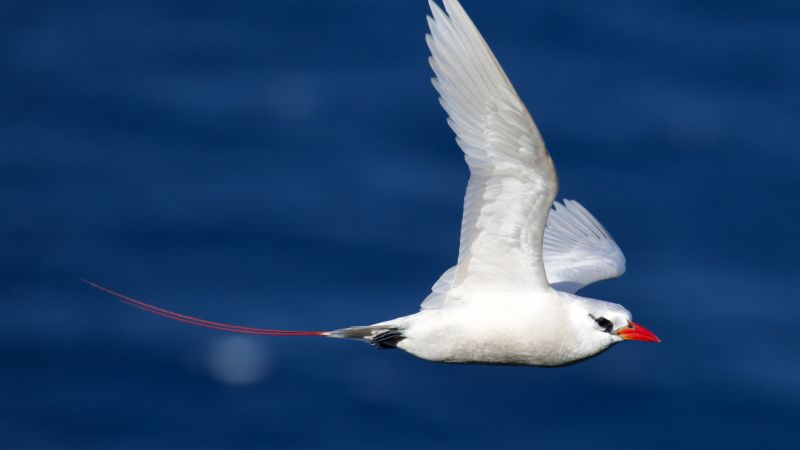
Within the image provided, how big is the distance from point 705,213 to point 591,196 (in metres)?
2.61

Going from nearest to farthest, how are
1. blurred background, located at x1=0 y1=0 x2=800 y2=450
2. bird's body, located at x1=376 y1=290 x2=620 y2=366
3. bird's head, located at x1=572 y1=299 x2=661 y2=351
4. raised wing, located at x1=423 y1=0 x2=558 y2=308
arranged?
raised wing, located at x1=423 y1=0 x2=558 y2=308 → bird's body, located at x1=376 y1=290 x2=620 y2=366 → bird's head, located at x1=572 y1=299 x2=661 y2=351 → blurred background, located at x1=0 y1=0 x2=800 y2=450

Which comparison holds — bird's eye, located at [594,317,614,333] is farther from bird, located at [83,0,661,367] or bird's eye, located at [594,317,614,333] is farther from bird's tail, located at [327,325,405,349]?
bird's tail, located at [327,325,405,349]

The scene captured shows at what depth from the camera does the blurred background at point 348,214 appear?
982 inches

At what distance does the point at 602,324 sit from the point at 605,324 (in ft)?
0.12

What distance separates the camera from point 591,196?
26.4 m

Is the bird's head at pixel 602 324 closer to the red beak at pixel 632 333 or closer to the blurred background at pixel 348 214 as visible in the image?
the red beak at pixel 632 333

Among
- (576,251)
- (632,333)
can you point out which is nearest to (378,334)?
(632,333)

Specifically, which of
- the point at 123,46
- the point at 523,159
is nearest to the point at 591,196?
the point at 123,46

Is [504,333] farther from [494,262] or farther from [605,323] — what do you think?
[605,323]

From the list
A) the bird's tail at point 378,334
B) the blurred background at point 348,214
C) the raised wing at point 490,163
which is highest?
the blurred background at point 348,214

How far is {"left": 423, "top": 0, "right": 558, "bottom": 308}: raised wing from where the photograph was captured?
1170 centimetres

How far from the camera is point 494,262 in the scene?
12.8m

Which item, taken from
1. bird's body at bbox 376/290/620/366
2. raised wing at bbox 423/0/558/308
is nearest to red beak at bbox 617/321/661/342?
bird's body at bbox 376/290/620/366

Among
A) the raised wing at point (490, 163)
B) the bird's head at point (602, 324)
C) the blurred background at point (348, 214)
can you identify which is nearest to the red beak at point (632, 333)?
the bird's head at point (602, 324)
